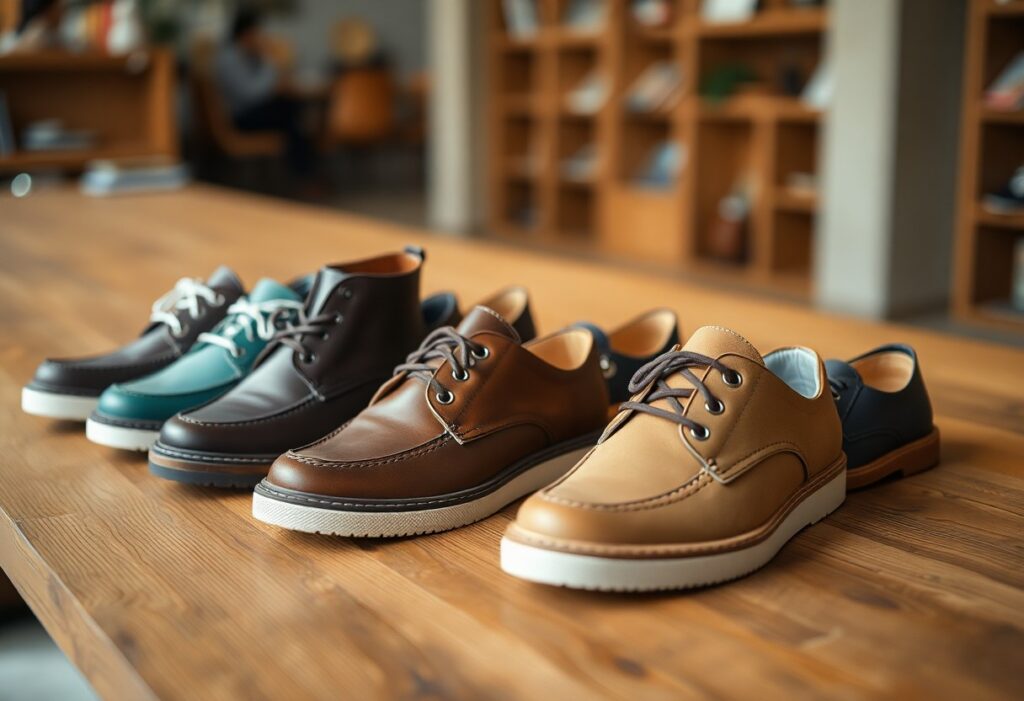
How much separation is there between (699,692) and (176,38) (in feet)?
32.5

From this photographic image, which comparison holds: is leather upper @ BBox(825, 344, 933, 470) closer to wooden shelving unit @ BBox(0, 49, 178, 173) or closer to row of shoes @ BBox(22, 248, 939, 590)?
row of shoes @ BBox(22, 248, 939, 590)

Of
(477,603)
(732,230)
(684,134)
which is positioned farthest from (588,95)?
(477,603)

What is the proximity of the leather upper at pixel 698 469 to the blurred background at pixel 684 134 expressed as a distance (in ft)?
2.70

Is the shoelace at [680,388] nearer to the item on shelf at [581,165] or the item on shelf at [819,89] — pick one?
the item on shelf at [819,89]

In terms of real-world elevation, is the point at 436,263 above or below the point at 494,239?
Result: above

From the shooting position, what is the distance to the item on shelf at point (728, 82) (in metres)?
4.59

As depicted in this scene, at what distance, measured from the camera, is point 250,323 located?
1.03m

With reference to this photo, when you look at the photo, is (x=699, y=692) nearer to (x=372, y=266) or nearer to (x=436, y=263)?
(x=372, y=266)

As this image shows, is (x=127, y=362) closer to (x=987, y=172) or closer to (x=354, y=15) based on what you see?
(x=987, y=172)

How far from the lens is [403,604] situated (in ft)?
2.32

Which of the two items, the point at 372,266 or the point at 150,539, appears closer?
the point at 150,539

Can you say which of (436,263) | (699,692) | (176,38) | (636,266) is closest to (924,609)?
(699,692)

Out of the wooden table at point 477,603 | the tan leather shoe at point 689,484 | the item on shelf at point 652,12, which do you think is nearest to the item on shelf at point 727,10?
the item on shelf at point 652,12

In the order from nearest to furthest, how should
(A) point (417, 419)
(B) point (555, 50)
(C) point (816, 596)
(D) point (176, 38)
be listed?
(C) point (816, 596) < (A) point (417, 419) < (B) point (555, 50) < (D) point (176, 38)
